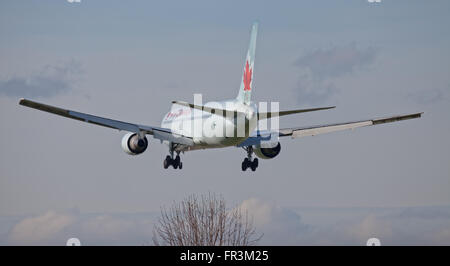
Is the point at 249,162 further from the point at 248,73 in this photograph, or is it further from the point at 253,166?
the point at 248,73

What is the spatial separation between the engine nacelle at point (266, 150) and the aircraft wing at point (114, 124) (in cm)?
495

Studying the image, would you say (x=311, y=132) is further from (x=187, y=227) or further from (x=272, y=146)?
(x=187, y=227)

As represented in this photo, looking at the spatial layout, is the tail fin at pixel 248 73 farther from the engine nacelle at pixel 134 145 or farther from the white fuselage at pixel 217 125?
the engine nacelle at pixel 134 145

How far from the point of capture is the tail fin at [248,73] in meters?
52.2

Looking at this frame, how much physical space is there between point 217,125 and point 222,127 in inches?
27.9

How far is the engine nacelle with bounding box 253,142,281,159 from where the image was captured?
59000 millimetres

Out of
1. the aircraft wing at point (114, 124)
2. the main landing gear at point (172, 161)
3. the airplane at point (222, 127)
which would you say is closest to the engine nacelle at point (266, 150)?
the airplane at point (222, 127)

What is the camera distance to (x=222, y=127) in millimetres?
53000

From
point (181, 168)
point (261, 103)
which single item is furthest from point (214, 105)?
point (181, 168)

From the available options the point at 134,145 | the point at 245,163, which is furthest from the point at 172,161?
the point at 245,163

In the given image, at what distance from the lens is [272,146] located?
59312 millimetres

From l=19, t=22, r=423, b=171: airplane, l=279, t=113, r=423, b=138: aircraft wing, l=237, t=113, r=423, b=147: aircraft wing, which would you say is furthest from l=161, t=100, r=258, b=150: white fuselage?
l=279, t=113, r=423, b=138: aircraft wing

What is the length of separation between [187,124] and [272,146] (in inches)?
238
